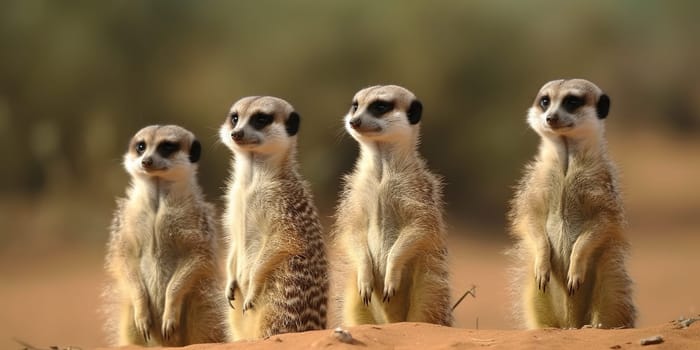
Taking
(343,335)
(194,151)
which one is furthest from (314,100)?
(343,335)

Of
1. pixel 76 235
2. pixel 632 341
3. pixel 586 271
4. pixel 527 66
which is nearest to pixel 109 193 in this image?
pixel 76 235

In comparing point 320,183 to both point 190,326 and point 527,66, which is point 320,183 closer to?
point 527,66

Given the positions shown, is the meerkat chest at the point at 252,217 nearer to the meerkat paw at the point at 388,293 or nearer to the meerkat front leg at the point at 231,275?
the meerkat front leg at the point at 231,275

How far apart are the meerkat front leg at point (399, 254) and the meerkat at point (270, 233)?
0.30 m

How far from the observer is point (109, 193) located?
12820 mm

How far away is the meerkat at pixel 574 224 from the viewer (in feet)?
18.0

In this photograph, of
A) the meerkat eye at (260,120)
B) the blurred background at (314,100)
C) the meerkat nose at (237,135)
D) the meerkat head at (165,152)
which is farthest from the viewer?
the blurred background at (314,100)

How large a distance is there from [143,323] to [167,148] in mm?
760

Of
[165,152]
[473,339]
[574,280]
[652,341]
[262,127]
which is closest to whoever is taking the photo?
[652,341]

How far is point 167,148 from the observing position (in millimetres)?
5961

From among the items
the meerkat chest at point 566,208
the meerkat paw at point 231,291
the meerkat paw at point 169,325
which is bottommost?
the meerkat paw at point 169,325

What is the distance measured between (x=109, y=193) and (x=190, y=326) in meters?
7.19

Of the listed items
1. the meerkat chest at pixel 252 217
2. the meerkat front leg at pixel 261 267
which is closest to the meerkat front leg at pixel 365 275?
the meerkat front leg at pixel 261 267

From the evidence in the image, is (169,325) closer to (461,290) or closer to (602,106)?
(602,106)
